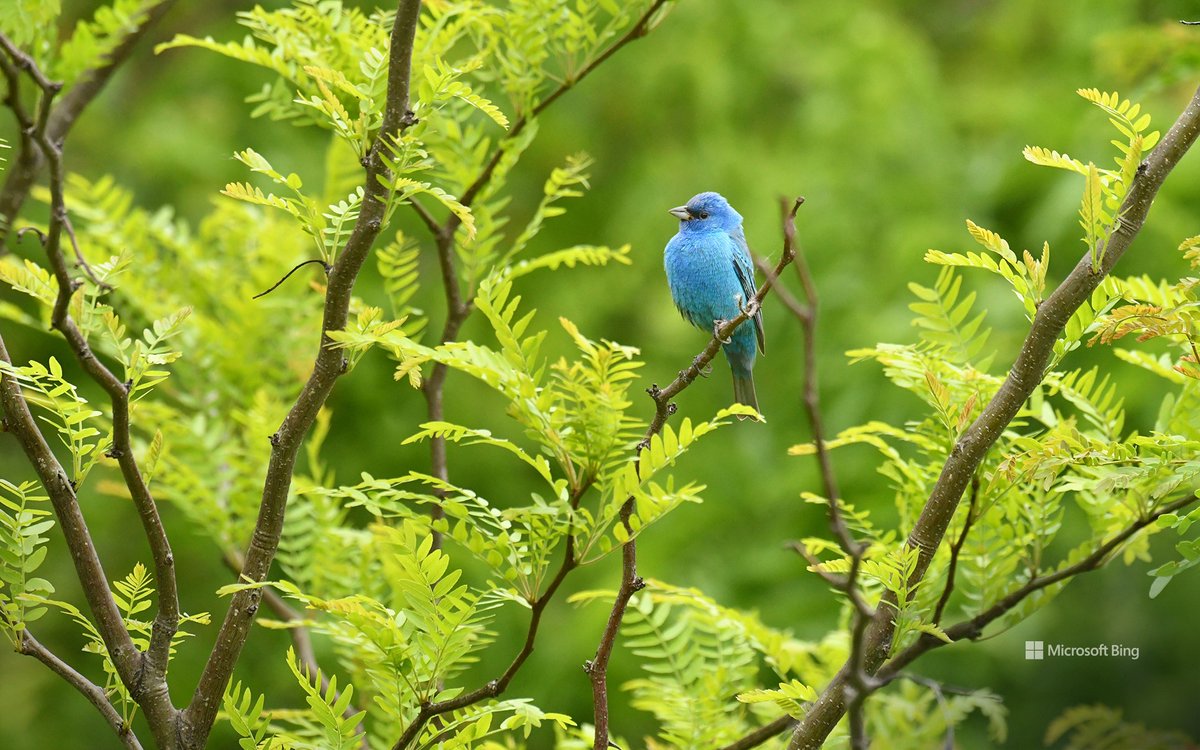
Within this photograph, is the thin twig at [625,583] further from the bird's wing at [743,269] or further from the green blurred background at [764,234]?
the green blurred background at [764,234]

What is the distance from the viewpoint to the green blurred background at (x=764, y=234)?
15.7 ft

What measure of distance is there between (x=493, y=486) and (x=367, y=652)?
10.7 feet

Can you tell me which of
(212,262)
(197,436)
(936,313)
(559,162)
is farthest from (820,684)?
(559,162)

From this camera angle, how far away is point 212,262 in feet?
11.6

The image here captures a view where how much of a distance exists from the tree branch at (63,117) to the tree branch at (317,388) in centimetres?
76

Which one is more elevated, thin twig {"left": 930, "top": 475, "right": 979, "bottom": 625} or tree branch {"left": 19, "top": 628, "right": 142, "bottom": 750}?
thin twig {"left": 930, "top": 475, "right": 979, "bottom": 625}

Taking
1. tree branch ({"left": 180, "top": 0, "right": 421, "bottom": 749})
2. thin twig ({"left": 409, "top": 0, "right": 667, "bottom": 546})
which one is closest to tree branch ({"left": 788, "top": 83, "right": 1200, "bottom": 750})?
tree branch ({"left": 180, "top": 0, "right": 421, "bottom": 749})

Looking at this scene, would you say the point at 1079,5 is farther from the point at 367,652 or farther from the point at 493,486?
the point at 367,652

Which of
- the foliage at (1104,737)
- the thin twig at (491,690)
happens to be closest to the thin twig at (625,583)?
the thin twig at (491,690)

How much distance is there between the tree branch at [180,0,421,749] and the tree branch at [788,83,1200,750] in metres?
0.89

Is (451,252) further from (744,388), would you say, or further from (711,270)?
(744,388)

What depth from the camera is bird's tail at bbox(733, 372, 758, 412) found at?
3855 mm

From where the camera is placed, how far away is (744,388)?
3.94m

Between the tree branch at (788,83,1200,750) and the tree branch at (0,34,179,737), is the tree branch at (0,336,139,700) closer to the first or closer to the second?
the tree branch at (0,34,179,737)
